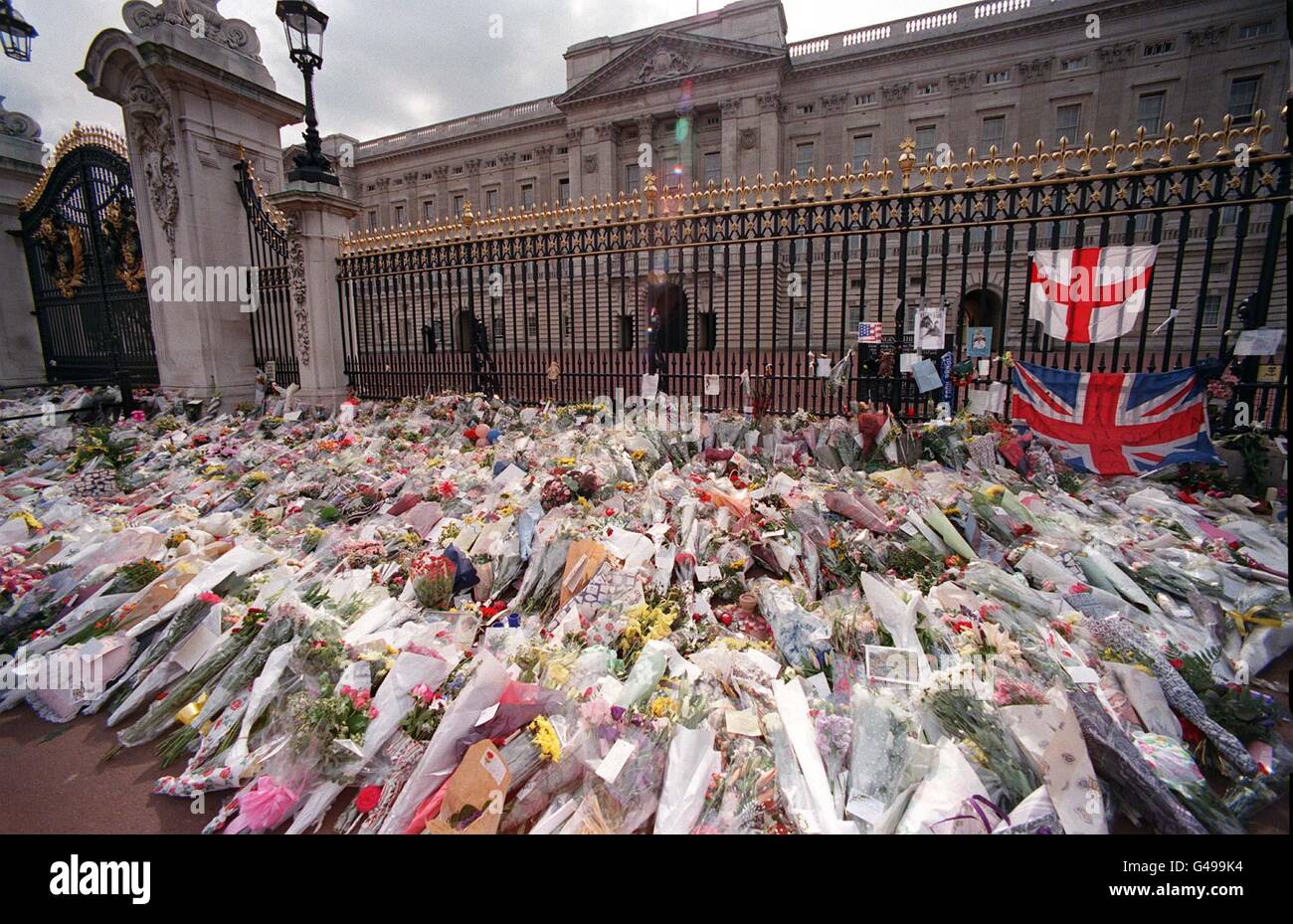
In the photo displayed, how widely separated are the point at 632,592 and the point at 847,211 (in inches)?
233

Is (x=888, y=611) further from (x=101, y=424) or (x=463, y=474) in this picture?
(x=101, y=424)

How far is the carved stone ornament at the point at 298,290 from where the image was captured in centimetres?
1011

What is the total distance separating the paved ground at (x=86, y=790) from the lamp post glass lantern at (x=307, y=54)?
8.92 meters

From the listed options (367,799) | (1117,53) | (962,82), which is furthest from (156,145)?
(1117,53)

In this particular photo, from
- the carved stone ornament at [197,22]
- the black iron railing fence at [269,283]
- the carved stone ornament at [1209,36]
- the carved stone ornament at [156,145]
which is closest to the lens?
the carved stone ornament at [197,22]

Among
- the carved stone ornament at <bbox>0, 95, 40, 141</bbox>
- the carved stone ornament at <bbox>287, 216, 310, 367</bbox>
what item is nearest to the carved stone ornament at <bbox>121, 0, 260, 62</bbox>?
the carved stone ornament at <bbox>287, 216, 310, 367</bbox>

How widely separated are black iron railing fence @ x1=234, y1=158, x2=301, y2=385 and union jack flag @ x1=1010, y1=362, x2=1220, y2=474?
464 inches

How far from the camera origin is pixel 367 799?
93.3 inches

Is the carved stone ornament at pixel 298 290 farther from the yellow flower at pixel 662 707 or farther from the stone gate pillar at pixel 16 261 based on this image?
the yellow flower at pixel 662 707

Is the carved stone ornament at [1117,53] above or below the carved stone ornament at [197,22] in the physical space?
above

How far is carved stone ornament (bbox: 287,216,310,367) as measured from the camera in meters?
10.1

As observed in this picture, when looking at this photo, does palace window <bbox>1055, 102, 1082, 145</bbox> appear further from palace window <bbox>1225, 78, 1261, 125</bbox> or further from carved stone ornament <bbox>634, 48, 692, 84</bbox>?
carved stone ornament <bbox>634, 48, 692, 84</bbox>

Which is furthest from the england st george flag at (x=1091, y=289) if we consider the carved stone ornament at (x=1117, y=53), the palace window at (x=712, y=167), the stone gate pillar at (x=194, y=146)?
the carved stone ornament at (x=1117, y=53)

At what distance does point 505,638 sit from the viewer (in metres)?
3.33
